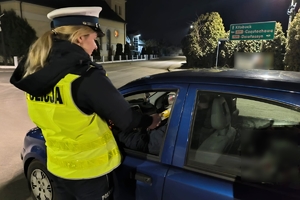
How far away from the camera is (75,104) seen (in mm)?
1400

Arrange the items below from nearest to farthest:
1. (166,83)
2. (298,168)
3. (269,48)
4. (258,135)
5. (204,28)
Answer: (298,168) → (258,135) → (166,83) → (269,48) → (204,28)

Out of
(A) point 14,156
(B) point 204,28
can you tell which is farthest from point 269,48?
(A) point 14,156

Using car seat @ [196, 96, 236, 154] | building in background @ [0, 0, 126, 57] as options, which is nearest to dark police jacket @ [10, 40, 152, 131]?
car seat @ [196, 96, 236, 154]

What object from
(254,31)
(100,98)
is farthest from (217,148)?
(254,31)

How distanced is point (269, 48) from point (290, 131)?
15843mm

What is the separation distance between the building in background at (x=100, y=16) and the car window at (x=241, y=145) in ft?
91.0

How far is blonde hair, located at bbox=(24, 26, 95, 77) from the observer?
1.48 metres

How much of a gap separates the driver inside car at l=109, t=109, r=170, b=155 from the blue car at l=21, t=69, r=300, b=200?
14 millimetres

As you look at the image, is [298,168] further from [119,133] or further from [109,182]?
[119,133]

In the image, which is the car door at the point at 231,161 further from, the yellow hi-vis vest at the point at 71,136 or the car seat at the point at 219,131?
the yellow hi-vis vest at the point at 71,136

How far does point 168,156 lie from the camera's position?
1.65 meters

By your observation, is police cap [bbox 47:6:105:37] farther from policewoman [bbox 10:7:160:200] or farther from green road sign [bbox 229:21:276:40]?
green road sign [bbox 229:21:276:40]

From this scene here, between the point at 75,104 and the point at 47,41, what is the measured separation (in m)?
0.45

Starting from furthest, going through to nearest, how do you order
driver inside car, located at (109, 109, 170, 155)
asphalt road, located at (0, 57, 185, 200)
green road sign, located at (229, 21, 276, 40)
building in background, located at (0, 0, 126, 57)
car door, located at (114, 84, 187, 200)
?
1. building in background, located at (0, 0, 126, 57)
2. green road sign, located at (229, 21, 276, 40)
3. asphalt road, located at (0, 57, 185, 200)
4. driver inside car, located at (109, 109, 170, 155)
5. car door, located at (114, 84, 187, 200)
